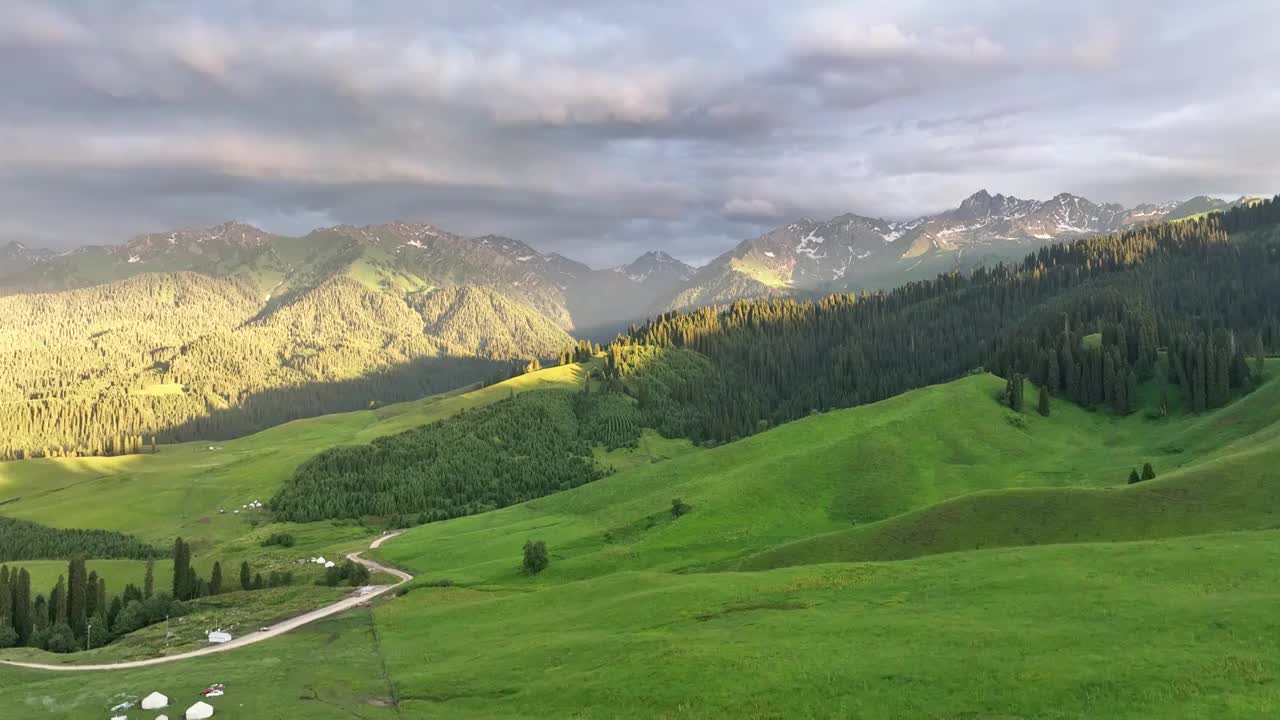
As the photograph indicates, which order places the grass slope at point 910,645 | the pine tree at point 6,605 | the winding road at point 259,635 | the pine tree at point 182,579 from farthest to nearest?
the pine tree at point 182,579, the pine tree at point 6,605, the winding road at point 259,635, the grass slope at point 910,645

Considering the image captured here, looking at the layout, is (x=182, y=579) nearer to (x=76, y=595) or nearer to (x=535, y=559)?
(x=76, y=595)

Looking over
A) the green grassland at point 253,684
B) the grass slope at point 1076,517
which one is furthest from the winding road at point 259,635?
the grass slope at point 1076,517

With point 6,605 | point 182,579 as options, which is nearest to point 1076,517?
point 182,579

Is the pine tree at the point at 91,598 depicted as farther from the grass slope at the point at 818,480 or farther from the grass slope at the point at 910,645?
the grass slope at the point at 910,645

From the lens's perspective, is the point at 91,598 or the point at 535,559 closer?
the point at 535,559

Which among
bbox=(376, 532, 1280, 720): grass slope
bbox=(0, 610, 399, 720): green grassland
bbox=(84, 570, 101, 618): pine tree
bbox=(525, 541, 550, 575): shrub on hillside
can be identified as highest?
bbox=(376, 532, 1280, 720): grass slope

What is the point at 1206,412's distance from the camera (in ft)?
618

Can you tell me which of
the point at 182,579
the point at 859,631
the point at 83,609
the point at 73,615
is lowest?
the point at 73,615

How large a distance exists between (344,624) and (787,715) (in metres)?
65.7

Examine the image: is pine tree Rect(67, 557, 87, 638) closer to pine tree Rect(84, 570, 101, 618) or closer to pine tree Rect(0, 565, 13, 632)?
pine tree Rect(84, 570, 101, 618)

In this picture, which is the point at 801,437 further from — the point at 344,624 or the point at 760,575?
the point at 344,624

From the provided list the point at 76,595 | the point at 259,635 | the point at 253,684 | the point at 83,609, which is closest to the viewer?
the point at 253,684

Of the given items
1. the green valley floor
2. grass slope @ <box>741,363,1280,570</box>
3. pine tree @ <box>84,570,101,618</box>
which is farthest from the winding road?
grass slope @ <box>741,363,1280,570</box>

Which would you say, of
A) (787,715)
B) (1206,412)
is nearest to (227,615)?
(787,715)
